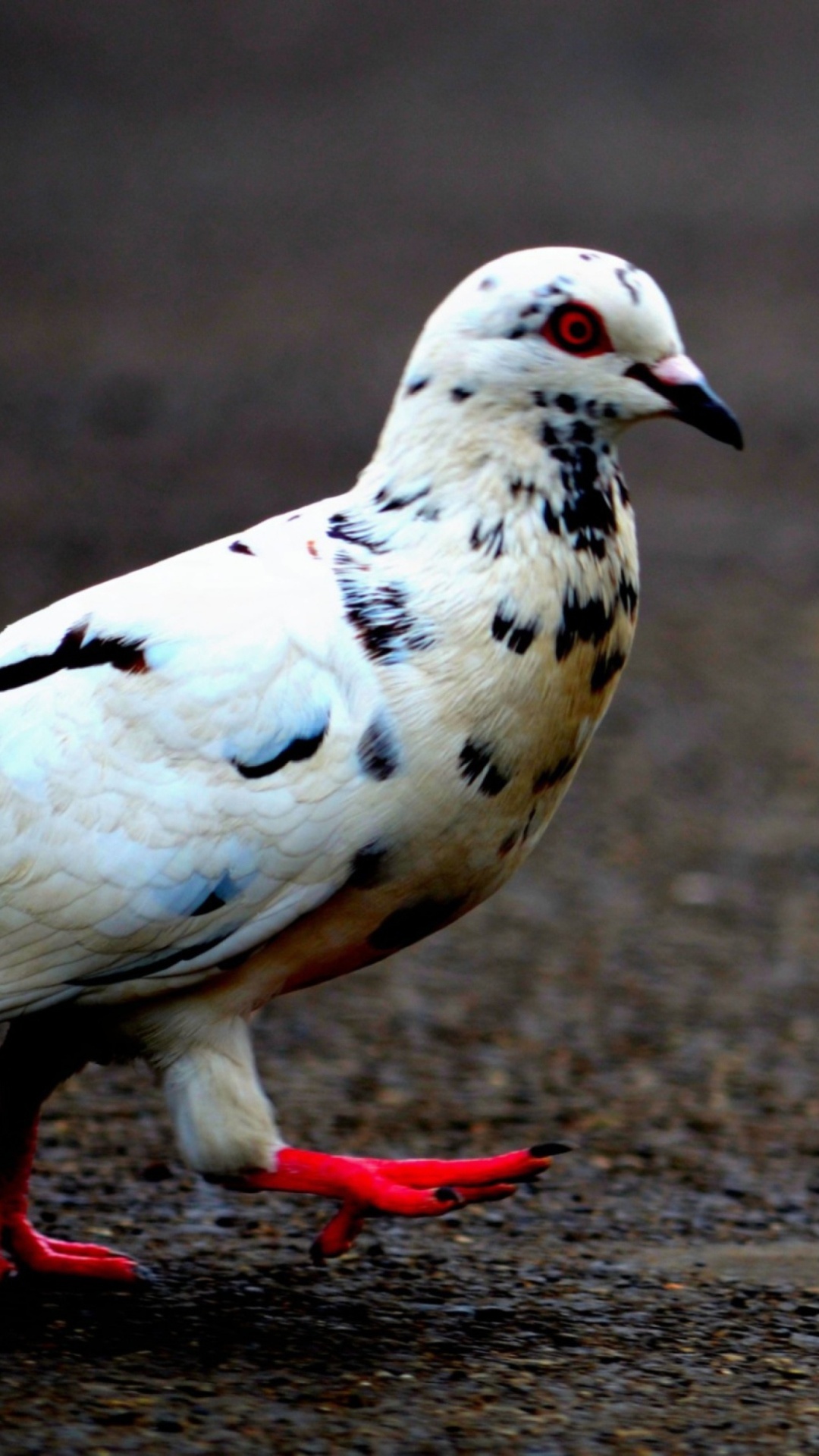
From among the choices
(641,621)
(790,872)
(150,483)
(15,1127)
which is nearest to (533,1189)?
(15,1127)

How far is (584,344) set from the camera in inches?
161

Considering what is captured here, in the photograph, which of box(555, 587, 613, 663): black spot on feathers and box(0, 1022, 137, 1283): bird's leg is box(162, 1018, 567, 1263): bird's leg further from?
box(555, 587, 613, 663): black spot on feathers

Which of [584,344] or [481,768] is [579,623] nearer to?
[481,768]

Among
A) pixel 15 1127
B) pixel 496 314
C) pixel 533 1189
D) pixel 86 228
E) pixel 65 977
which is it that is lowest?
pixel 533 1189

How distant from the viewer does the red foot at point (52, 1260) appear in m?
4.54

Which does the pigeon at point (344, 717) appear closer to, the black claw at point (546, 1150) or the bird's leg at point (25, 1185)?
the black claw at point (546, 1150)

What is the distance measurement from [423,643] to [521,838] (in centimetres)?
45

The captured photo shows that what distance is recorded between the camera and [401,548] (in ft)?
13.7

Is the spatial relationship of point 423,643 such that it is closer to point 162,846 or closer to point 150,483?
point 162,846

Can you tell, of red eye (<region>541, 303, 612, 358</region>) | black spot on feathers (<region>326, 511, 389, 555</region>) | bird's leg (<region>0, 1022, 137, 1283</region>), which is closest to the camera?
red eye (<region>541, 303, 612, 358</region>)

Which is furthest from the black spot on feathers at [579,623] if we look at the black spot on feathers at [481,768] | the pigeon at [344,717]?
the black spot on feathers at [481,768]

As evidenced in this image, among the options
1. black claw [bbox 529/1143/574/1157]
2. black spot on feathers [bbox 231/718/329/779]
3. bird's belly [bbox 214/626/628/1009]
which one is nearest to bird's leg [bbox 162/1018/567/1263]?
black claw [bbox 529/1143/574/1157]

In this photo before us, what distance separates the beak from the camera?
4.11 metres

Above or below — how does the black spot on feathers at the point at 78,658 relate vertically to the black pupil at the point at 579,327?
below
